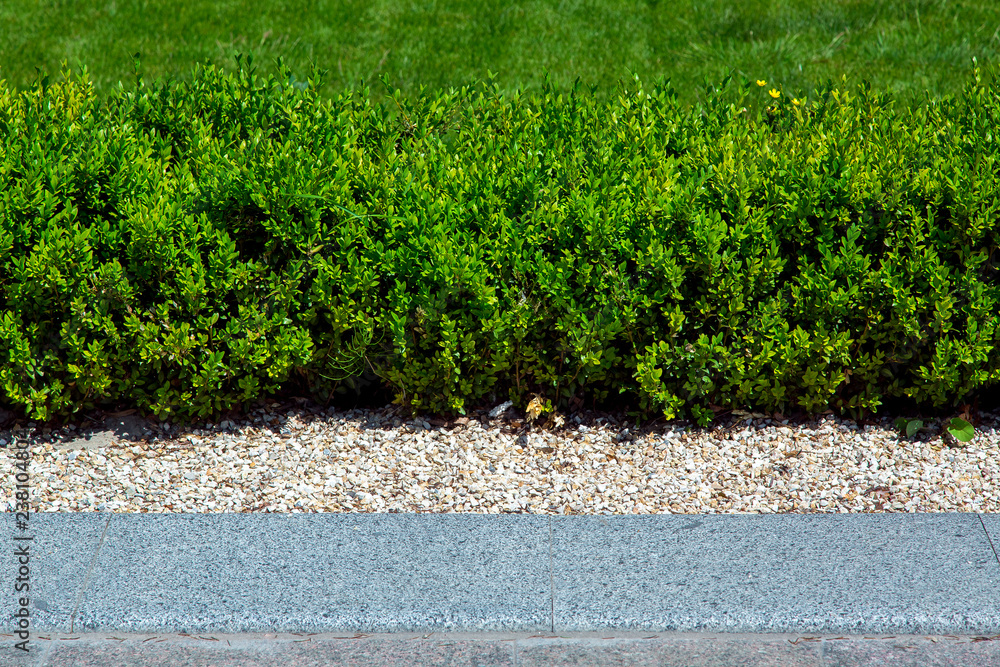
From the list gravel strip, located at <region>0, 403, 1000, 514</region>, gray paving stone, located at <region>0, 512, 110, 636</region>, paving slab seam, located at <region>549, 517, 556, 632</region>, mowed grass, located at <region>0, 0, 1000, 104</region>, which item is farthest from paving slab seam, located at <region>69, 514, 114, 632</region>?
mowed grass, located at <region>0, 0, 1000, 104</region>

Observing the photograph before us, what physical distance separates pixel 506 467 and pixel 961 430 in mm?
1759

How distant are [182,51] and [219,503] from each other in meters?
4.82

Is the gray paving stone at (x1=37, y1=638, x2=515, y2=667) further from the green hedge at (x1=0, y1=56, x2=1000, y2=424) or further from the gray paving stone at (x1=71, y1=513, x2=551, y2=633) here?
the green hedge at (x1=0, y1=56, x2=1000, y2=424)

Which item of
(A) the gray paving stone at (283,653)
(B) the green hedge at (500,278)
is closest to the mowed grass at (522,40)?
(B) the green hedge at (500,278)

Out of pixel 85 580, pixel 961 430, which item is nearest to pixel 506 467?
pixel 85 580

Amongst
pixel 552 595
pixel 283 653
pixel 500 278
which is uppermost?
pixel 500 278

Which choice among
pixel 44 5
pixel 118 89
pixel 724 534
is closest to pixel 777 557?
pixel 724 534

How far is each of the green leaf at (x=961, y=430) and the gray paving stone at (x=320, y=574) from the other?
1712 mm

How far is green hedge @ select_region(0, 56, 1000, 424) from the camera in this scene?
3.55 meters

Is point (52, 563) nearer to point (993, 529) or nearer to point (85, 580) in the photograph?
point (85, 580)

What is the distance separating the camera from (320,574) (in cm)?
293

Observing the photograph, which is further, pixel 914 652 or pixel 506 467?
pixel 506 467

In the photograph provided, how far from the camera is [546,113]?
14.9 ft

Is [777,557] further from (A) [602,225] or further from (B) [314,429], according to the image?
(B) [314,429]
